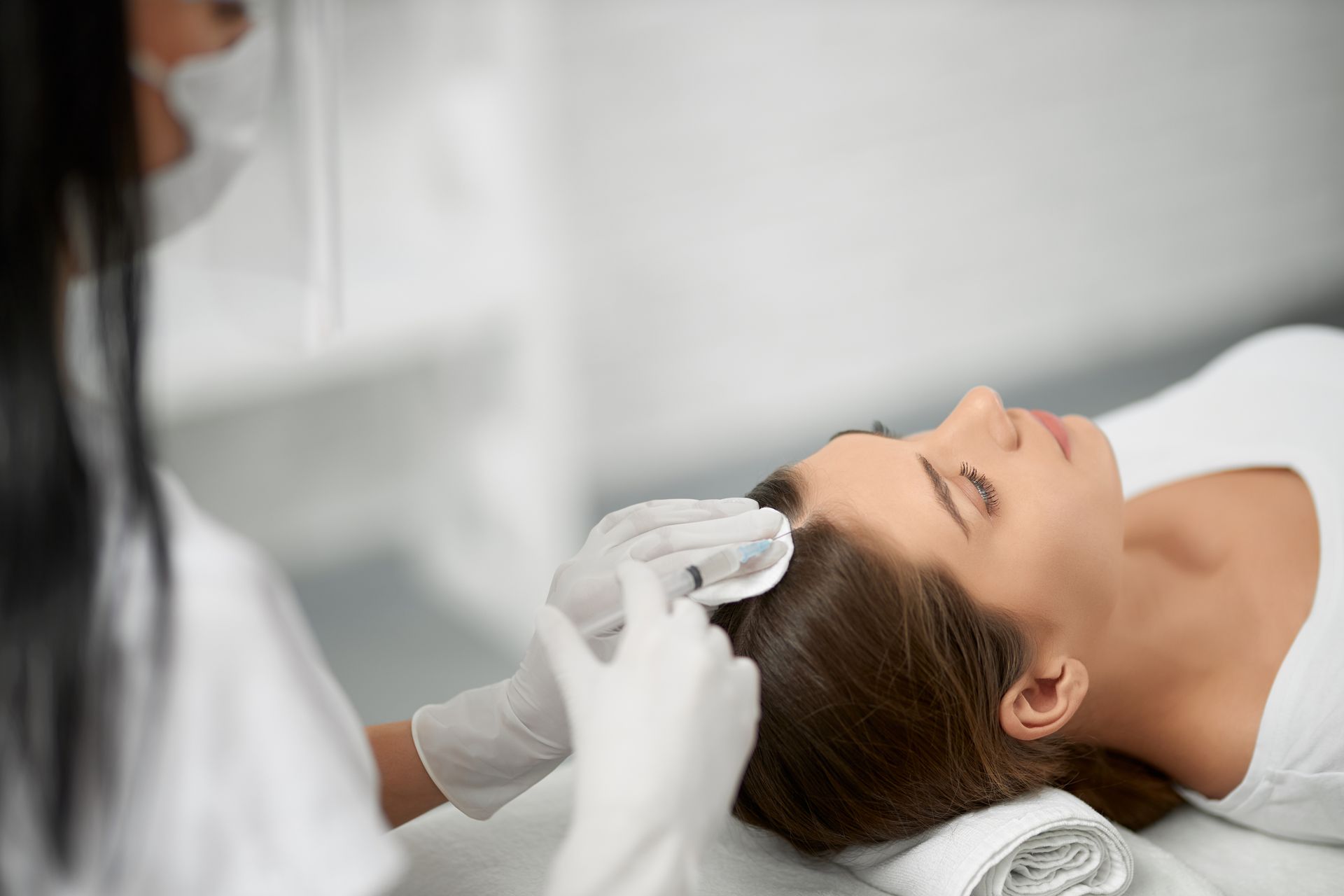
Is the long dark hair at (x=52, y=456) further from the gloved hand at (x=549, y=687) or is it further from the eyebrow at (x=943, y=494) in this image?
the eyebrow at (x=943, y=494)

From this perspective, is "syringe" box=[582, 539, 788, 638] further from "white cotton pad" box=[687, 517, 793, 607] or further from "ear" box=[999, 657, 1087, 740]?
"ear" box=[999, 657, 1087, 740]

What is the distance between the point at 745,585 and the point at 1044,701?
345 mm

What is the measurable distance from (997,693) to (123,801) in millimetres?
758

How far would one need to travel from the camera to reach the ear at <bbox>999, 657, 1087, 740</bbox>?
41.7 inches

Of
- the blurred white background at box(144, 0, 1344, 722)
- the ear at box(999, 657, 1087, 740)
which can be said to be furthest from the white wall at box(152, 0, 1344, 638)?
the ear at box(999, 657, 1087, 740)

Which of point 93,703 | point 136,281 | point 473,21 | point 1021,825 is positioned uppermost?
point 473,21

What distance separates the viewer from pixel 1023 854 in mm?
1005

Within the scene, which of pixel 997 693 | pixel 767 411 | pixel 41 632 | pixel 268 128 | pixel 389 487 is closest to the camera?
pixel 41 632

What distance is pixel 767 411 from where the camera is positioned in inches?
123

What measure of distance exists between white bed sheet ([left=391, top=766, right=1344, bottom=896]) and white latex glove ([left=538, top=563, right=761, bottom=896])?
1.09ft

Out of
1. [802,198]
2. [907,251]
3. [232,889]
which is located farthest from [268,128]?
[907,251]

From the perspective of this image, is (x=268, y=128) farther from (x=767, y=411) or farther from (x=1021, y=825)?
(x=767, y=411)

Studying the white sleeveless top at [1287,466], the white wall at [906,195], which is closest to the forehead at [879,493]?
the white sleeveless top at [1287,466]

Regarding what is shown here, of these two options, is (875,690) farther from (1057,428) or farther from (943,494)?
(1057,428)
